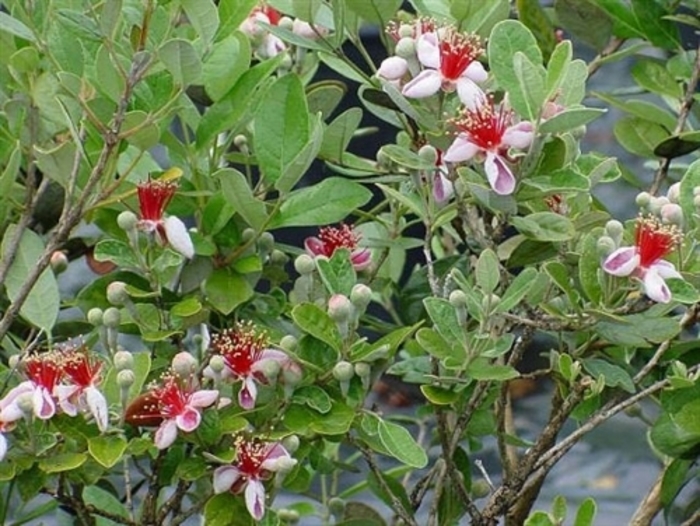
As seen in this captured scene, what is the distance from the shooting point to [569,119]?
100 cm

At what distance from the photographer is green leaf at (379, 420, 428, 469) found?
1.08 metres

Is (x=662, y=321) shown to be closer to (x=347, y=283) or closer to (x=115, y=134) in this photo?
(x=347, y=283)

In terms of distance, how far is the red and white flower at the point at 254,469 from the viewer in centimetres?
108

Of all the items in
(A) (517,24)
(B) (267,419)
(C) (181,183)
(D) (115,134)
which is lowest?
(B) (267,419)

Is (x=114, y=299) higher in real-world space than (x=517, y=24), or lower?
lower

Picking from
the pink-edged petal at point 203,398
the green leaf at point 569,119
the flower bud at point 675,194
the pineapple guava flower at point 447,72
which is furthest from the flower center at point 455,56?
the pink-edged petal at point 203,398

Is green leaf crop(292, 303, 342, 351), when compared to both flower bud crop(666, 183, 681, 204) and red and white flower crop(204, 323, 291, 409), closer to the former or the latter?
red and white flower crop(204, 323, 291, 409)

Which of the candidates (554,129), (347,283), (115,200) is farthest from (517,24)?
(115,200)

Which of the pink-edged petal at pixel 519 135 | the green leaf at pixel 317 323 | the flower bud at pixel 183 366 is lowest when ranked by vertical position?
the flower bud at pixel 183 366

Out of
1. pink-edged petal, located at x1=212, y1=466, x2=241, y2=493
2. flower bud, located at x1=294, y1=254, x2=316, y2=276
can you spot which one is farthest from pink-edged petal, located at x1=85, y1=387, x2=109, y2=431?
flower bud, located at x1=294, y1=254, x2=316, y2=276

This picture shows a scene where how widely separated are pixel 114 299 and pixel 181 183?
5.8 inches

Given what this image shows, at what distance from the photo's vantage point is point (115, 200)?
112cm

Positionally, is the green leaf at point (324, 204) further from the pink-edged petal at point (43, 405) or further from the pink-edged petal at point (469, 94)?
the pink-edged petal at point (43, 405)

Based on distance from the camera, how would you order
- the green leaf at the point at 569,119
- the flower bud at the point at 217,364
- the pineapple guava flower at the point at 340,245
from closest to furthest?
the green leaf at the point at 569,119 < the flower bud at the point at 217,364 < the pineapple guava flower at the point at 340,245
